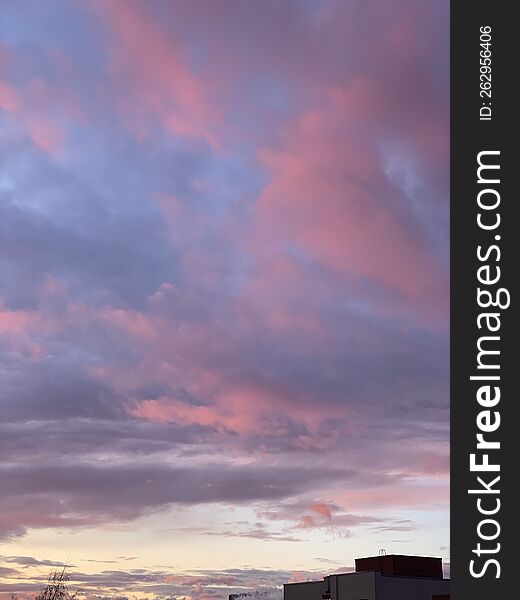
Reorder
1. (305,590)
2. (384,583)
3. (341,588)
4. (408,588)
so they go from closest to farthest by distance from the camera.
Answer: (384,583), (408,588), (341,588), (305,590)

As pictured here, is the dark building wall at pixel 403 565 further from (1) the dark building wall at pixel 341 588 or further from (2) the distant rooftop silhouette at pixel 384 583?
(1) the dark building wall at pixel 341 588

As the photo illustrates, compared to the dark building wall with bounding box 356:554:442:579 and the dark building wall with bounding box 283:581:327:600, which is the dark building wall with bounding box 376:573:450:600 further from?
the dark building wall with bounding box 283:581:327:600

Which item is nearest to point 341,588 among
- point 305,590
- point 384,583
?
point 384,583

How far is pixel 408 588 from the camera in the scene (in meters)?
78.6

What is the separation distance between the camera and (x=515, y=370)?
1499 centimetres

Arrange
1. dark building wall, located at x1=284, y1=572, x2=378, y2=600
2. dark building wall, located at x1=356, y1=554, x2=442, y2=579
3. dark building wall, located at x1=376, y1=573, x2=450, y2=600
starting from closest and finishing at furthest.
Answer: dark building wall, located at x1=376, y1=573, x2=450, y2=600 → dark building wall, located at x1=284, y1=572, x2=378, y2=600 → dark building wall, located at x1=356, y1=554, x2=442, y2=579

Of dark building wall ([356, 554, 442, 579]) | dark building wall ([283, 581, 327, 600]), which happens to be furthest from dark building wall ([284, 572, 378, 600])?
dark building wall ([356, 554, 442, 579])

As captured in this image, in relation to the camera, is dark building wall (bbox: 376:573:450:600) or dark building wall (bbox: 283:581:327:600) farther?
dark building wall (bbox: 283:581:327:600)

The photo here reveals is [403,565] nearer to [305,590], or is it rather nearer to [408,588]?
[408,588]

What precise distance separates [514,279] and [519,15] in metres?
5.09

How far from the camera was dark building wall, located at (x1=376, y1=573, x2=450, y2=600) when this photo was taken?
251ft

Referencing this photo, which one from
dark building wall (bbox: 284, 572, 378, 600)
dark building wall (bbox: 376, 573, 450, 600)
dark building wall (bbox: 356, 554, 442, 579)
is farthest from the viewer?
dark building wall (bbox: 356, 554, 442, 579)

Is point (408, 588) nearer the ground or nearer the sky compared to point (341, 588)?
nearer the sky

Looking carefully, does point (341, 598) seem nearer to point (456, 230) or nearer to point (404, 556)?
point (404, 556)
